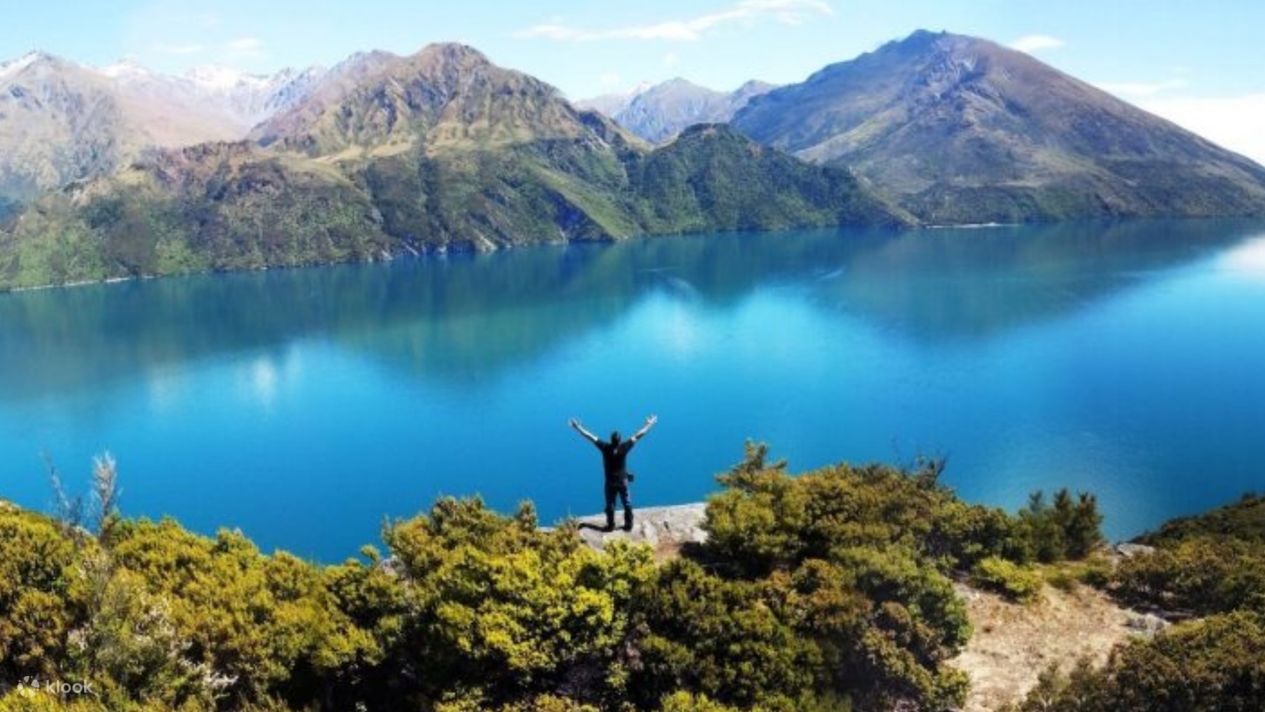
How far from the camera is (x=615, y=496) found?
1165 inches

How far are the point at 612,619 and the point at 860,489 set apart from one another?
1131cm

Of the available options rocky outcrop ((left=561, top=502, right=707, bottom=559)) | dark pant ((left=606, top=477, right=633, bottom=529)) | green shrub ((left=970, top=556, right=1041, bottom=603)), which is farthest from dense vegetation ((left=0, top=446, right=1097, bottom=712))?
green shrub ((left=970, top=556, right=1041, bottom=603))

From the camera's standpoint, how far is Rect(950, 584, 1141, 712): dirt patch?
2397 centimetres

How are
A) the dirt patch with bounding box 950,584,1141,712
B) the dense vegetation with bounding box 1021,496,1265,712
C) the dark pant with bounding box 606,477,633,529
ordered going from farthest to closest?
the dark pant with bounding box 606,477,633,529 < the dirt patch with bounding box 950,584,1141,712 < the dense vegetation with bounding box 1021,496,1265,712

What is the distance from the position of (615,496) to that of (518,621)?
8.52m

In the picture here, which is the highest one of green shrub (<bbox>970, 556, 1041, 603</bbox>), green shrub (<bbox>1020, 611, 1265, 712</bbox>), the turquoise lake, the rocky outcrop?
green shrub (<bbox>1020, 611, 1265, 712</bbox>)

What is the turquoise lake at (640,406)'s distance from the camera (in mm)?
87375

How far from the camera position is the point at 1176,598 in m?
28.6

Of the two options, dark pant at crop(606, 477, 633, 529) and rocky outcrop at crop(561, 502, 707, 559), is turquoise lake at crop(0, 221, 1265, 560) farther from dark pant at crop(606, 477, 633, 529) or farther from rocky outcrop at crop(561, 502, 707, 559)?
dark pant at crop(606, 477, 633, 529)

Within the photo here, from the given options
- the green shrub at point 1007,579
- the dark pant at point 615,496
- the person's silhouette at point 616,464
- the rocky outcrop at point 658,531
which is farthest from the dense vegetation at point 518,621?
the green shrub at point 1007,579

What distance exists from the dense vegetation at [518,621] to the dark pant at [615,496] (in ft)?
9.26

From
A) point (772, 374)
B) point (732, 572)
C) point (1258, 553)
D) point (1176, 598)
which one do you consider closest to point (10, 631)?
point (732, 572)

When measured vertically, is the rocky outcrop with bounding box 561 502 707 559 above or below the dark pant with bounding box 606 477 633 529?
below

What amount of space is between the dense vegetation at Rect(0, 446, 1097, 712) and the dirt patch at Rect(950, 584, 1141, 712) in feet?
5.30
